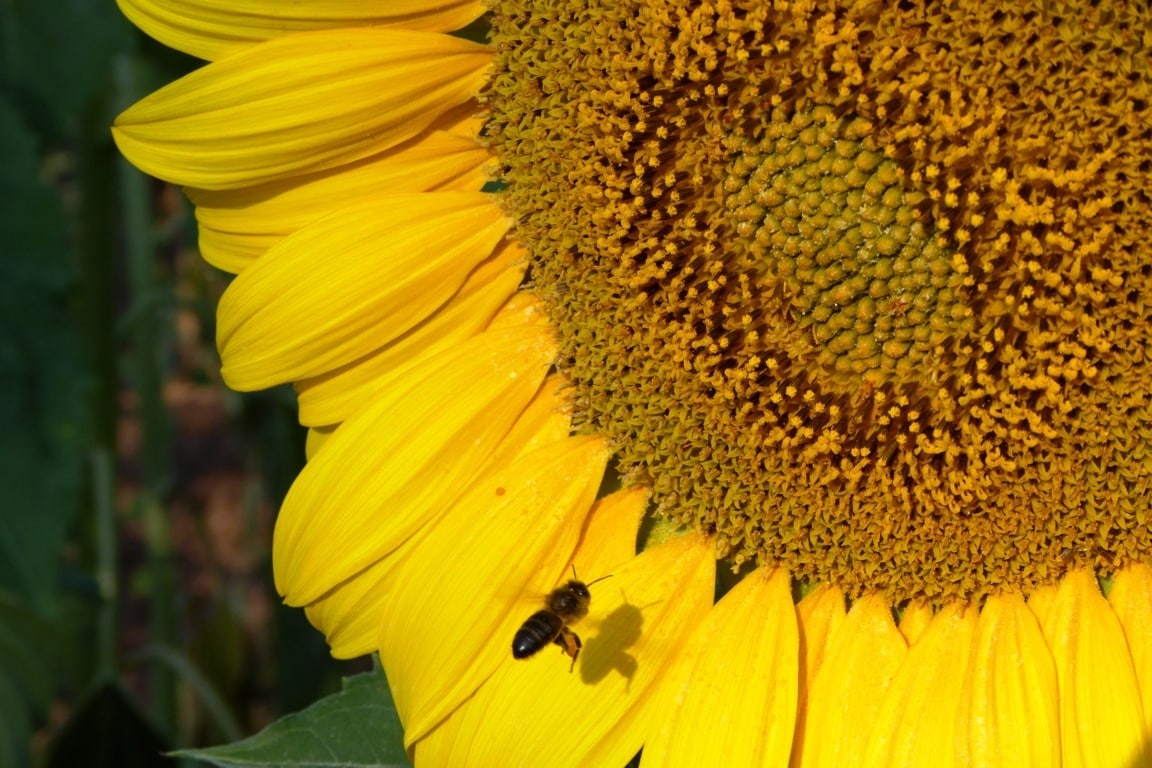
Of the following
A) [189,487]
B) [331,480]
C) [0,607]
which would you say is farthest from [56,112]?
[189,487]

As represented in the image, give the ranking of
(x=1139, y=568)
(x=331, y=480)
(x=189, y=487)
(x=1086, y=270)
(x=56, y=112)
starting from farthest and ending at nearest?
1. (x=189, y=487)
2. (x=56, y=112)
3. (x=331, y=480)
4. (x=1139, y=568)
5. (x=1086, y=270)

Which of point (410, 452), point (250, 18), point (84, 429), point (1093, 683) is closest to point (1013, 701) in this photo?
point (1093, 683)

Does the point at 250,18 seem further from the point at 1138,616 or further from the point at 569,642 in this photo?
the point at 1138,616

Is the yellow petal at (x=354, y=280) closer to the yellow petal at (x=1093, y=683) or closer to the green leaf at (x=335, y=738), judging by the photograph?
the green leaf at (x=335, y=738)

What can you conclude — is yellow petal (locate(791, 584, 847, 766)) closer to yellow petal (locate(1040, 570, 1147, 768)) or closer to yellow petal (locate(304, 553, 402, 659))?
yellow petal (locate(1040, 570, 1147, 768))

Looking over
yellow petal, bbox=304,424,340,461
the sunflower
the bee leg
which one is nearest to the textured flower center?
the sunflower

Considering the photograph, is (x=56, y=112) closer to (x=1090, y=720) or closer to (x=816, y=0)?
(x=816, y=0)

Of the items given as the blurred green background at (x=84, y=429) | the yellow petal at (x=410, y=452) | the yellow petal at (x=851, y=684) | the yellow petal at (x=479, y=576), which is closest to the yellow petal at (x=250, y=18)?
the yellow petal at (x=410, y=452)
